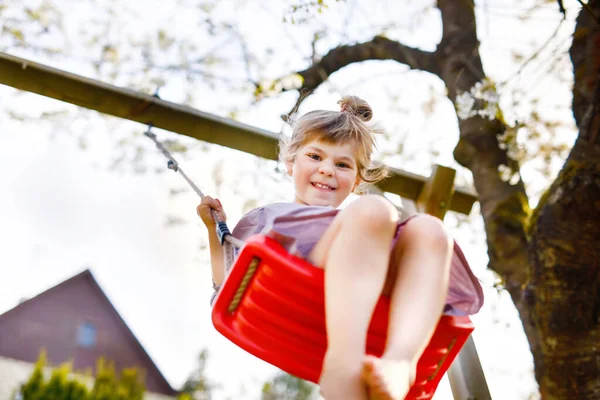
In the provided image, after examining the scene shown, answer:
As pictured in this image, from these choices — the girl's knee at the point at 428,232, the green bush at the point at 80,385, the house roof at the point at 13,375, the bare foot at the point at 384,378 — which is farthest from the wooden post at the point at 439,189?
the house roof at the point at 13,375

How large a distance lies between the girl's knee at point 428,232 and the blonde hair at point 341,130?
1.41 feet

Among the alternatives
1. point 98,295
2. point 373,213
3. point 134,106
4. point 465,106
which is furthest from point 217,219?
point 98,295

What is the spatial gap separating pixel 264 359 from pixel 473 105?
150 centimetres

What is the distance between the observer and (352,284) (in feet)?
3.22

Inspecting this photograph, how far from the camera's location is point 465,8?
111 inches

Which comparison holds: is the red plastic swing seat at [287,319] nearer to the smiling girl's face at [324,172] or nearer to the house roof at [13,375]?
the smiling girl's face at [324,172]

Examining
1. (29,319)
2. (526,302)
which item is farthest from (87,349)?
(526,302)

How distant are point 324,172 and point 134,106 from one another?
964 millimetres

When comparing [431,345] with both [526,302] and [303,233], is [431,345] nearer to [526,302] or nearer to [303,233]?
[303,233]

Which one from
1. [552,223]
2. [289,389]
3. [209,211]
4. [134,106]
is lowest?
[289,389]

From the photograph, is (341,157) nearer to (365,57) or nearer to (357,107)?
(357,107)

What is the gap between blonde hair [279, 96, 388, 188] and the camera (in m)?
1.52

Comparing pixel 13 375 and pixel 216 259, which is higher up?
pixel 216 259

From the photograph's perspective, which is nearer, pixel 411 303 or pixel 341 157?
pixel 411 303
